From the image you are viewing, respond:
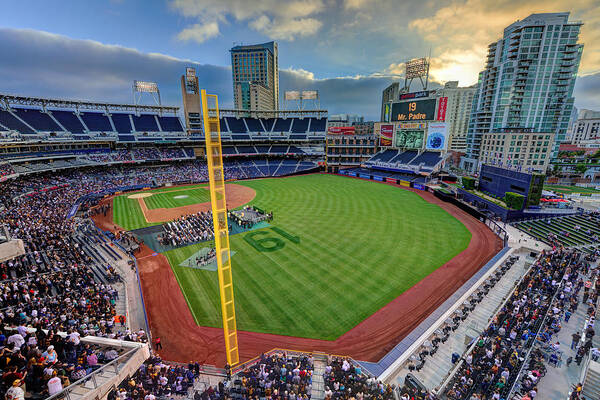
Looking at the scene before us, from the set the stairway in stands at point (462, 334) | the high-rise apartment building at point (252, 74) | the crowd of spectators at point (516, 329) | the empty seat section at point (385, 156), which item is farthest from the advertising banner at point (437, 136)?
the high-rise apartment building at point (252, 74)

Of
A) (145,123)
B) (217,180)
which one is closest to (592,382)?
(217,180)

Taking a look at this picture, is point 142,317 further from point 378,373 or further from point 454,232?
point 454,232

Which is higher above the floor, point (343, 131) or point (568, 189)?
point (343, 131)

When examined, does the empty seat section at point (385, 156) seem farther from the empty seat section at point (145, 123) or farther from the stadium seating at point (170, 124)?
the empty seat section at point (145, 123)

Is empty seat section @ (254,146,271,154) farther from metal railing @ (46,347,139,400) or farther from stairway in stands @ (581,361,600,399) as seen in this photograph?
stairway in stands @ (581,361,600,399)

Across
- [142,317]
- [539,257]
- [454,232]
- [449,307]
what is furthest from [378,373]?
[454,232]

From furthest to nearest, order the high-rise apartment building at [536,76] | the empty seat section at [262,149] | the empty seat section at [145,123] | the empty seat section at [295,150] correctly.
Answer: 1. the empty seat section at [295,150]
2. the empty seat section at [262,149]
3. the empty seat section at [145,123]
4. the high-rise apartment building at [536,76]

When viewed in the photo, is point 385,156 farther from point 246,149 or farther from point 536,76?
point 536,76
